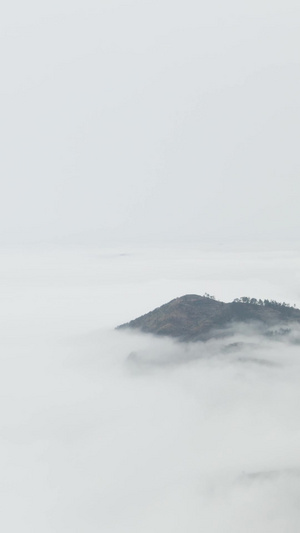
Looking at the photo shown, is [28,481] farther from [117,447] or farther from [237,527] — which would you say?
[237,527]

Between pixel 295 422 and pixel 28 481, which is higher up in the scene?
pixel 295 422

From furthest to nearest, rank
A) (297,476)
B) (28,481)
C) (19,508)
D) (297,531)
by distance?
(28,481) < (19,508) < (297,476) < (297,531)

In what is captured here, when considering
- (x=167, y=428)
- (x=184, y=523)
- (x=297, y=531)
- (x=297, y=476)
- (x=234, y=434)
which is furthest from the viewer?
(x=167, y=428)

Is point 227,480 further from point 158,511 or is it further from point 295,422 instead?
point 295,422

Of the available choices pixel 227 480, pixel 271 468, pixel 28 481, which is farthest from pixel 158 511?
pixel 28 481

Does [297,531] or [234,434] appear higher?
[234,434]

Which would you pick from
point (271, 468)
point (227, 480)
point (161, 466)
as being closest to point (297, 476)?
point (271, 468)

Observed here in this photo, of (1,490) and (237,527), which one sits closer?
(237,527)

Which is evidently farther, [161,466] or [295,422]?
[295,422]

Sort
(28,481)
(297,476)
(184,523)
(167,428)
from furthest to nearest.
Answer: (167,428) < (28,481) < (297,476) < (184,523)
